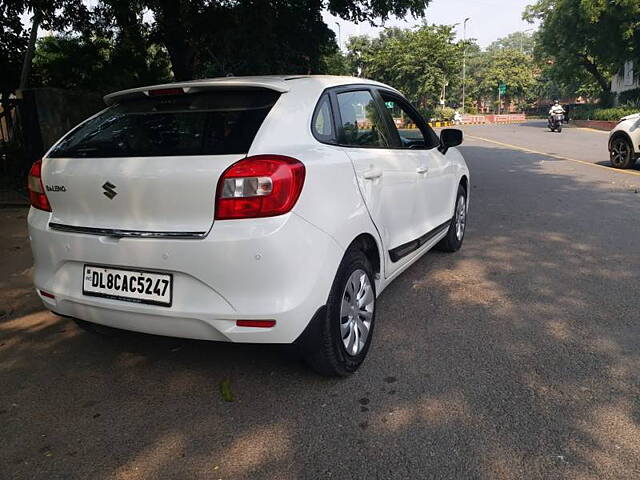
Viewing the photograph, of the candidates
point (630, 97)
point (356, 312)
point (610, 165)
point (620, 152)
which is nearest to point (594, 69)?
point (630, 97)

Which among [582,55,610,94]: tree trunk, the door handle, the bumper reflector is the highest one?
[582,55,610,94]: tree trunk

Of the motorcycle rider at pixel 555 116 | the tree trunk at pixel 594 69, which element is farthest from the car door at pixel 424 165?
the tree trunk at pixel 594 69

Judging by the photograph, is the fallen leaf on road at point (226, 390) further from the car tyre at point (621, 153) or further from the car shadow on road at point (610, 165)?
the car shadow on road at point (610, 165)

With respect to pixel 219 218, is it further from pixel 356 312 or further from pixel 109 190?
pixel 356 312

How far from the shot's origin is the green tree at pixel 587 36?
96.7 feet

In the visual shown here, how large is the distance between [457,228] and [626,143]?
7852 mm

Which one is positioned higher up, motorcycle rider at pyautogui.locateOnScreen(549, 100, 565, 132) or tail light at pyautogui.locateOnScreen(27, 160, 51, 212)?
motorcycle rider at pyautogui.locateOnScreen(549, 100, 565, 132)

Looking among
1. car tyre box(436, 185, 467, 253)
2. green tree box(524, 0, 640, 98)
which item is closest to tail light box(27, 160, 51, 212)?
car tyre box(436, 185, 467, 253)

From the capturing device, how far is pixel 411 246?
13.1 feet

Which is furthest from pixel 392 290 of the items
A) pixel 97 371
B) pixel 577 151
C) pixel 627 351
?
pixel 577 151

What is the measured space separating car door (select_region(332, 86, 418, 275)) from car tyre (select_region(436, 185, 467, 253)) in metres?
1.43

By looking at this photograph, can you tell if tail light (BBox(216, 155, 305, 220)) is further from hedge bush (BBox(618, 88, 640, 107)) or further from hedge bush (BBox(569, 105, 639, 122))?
hedge bush (BBox(618, 88, 640, 107))

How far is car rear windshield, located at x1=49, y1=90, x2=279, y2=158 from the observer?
8.63 ft

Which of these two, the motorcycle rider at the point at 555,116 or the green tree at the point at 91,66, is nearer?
the green tree at the point at 91,66
